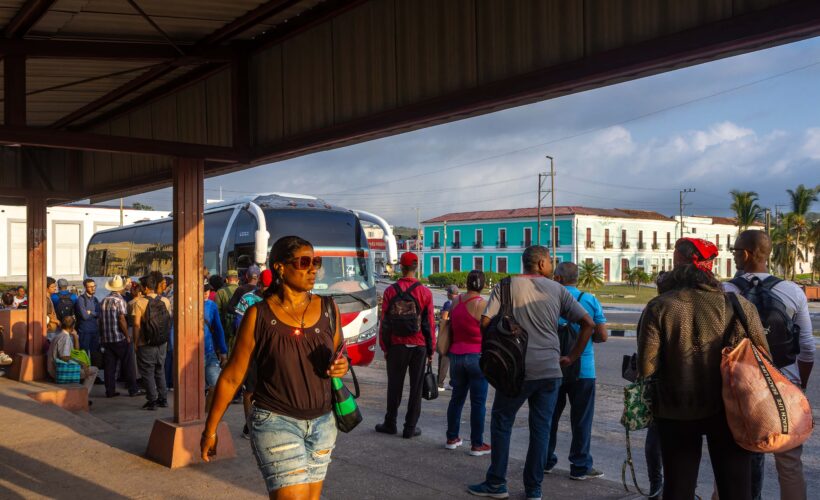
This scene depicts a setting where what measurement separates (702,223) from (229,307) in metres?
83.5

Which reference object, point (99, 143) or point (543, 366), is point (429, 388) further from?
point (99, 143)

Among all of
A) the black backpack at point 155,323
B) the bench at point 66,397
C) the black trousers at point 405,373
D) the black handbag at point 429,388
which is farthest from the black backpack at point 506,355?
the bench at point 66,397

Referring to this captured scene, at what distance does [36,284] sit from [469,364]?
724 cm

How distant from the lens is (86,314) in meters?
12.2

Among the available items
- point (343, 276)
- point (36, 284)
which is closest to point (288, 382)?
point (36, 284)

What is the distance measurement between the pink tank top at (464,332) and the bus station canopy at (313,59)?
1994 millimetres

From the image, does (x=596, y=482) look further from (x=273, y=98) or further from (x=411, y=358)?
(x=273, y=98)

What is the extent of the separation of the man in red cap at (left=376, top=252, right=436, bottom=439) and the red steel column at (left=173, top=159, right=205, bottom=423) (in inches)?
76.3

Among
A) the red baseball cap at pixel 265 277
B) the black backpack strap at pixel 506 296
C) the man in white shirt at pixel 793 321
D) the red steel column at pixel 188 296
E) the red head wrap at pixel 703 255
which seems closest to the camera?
the red head wrap at pixel 703 255

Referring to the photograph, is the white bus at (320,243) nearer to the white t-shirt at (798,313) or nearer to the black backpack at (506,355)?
the black backpack at (506,355)

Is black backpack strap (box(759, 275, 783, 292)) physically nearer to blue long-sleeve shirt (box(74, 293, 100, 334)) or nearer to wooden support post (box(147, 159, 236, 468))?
wooden support post (box(147, 159, 236, 468))

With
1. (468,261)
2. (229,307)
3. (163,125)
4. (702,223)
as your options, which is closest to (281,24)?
(163,125)

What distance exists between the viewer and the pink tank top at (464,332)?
686 cm

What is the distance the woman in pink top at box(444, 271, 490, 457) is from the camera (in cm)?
680
